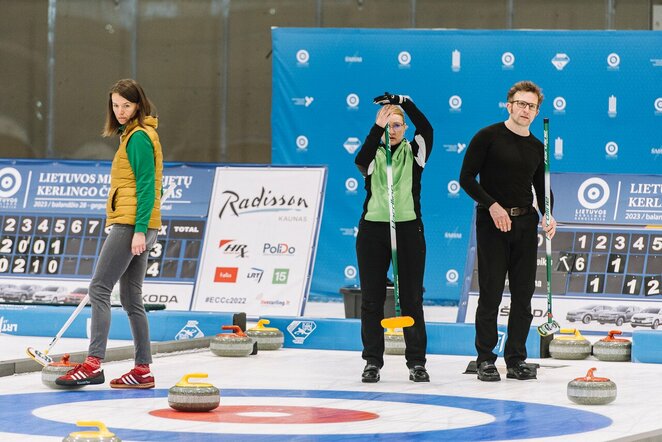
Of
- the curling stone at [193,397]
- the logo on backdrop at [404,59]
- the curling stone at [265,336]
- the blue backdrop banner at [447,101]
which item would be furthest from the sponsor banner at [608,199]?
the curling stone at [193,397]

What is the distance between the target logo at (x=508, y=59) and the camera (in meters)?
11.5

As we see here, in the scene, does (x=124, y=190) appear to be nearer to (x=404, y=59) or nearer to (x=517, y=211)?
(x=517, y=211)

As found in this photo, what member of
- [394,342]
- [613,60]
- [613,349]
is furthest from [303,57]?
[613,349]

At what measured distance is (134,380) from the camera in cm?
563

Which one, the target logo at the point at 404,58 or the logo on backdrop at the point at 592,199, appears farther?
the target logo at the point at 404,58

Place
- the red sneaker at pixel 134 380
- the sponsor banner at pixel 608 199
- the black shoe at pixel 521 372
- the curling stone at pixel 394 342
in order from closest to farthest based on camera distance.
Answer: the red sneaker at pixel 134 380 → the black shoe at pixel 521 372 → the curling stone at pixel 394 342 → the sponsor banner at pixel 608 199

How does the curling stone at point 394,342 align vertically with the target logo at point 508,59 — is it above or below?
below

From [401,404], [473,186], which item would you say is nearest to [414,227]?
[473,186]

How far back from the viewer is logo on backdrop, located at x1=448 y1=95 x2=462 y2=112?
454 inches

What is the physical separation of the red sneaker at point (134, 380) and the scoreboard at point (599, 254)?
9.15 ft

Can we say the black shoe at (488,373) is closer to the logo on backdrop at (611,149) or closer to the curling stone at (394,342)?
the curling stone at (394,342)

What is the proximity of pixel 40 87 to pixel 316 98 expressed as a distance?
3361 mm

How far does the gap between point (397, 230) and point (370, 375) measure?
0.74 m

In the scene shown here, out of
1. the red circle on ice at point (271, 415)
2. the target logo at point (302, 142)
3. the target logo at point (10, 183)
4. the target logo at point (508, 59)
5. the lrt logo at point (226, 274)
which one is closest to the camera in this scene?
the red circle on ice at point (271, 415)
